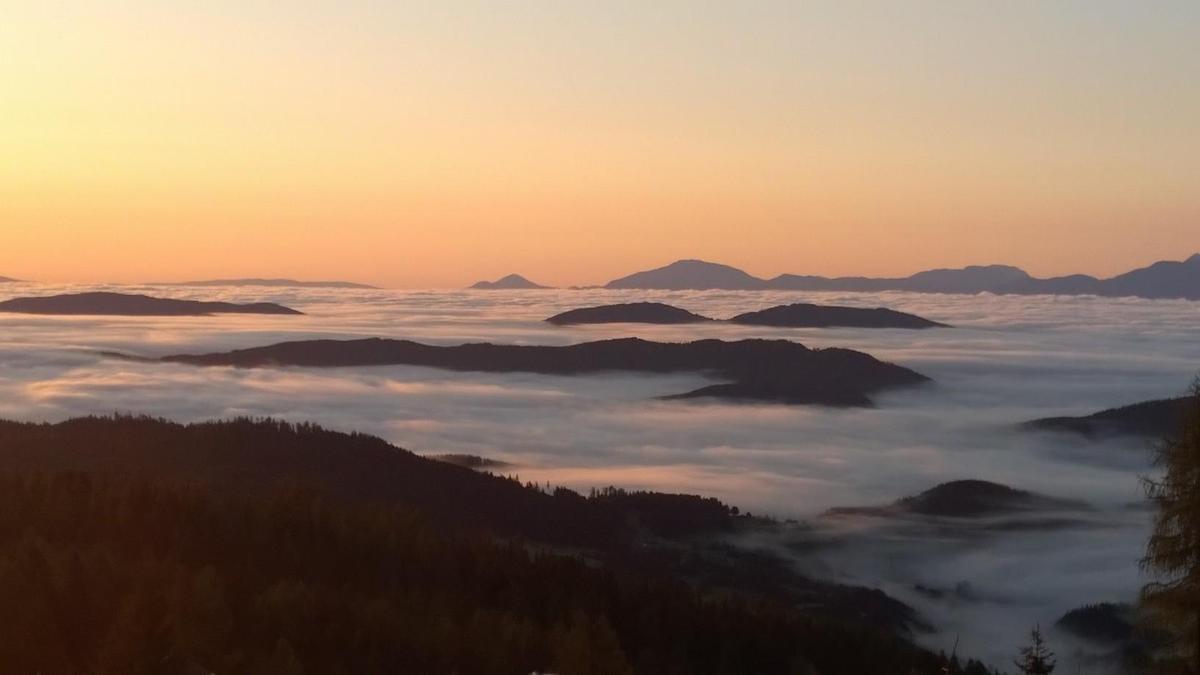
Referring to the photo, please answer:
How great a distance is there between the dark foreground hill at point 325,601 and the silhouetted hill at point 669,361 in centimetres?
11162

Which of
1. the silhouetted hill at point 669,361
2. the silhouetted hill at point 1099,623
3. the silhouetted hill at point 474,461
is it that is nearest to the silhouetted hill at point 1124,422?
the silhouetted hill at point 669,361

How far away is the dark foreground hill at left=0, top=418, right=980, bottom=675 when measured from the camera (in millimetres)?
19703

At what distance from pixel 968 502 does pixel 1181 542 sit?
242ft

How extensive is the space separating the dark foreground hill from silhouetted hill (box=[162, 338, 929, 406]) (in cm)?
11162

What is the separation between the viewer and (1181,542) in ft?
82.0

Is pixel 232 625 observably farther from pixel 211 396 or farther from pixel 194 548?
pixel 211 396

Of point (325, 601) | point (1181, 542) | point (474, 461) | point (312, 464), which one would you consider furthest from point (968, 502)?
point (325, 601)

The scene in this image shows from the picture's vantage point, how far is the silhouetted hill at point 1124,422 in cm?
13825

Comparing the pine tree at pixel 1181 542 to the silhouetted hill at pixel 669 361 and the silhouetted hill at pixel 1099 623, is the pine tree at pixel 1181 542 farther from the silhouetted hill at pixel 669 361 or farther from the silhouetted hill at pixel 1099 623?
the silhouetted hill at pixel 669 361

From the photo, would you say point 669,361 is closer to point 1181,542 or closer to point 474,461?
point 474,461

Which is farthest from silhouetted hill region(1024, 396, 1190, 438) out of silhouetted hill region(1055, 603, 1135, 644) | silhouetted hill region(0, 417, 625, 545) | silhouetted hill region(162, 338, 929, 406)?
silhouetted hill region(0, 417, 625, 545)

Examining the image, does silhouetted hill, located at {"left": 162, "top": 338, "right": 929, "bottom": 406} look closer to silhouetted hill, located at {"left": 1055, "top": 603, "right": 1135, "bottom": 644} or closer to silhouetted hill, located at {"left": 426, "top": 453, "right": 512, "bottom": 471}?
silhouetted hill, located at {"left": 426, "top": 453, "right": 512, "bottom": 471}

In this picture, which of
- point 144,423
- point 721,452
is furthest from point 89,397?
point 721,452

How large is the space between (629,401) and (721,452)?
45047 millimetres
